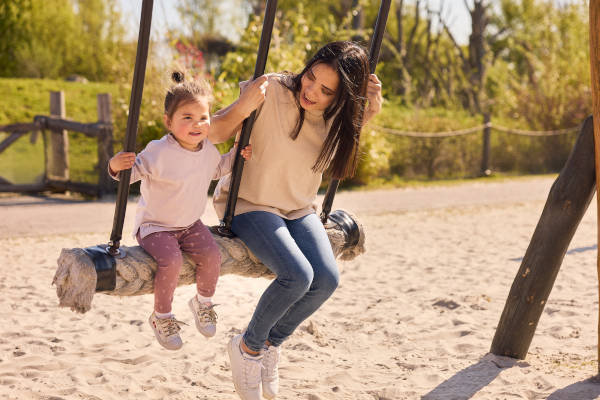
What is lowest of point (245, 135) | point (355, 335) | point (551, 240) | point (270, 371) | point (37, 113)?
point (355, 335)

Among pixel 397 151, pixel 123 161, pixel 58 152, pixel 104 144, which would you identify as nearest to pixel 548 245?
pixel 123 161

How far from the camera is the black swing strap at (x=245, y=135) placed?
2.45 meters

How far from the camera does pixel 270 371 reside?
2.85 metres

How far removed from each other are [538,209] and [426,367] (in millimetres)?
6466

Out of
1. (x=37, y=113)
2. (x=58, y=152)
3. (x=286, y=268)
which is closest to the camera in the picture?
(x=286, y=268)

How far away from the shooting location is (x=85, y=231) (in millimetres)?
7344

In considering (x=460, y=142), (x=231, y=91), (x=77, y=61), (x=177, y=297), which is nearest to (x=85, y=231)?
(x=177, y=297)

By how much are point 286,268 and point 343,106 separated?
0.71 meters

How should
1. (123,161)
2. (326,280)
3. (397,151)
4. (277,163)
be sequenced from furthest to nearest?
(397,151), (277,163), (326,280), (123,161)

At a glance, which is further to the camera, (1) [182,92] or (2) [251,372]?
(2) [251,372]

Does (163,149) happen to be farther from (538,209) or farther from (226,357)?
(538,209)

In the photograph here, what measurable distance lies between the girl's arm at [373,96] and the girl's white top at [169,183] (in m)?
0.74

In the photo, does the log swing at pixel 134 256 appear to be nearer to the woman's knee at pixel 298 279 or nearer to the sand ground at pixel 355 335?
the woman's knee at pixel 298 279

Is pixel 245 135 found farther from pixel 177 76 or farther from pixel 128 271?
pixel 128 271
